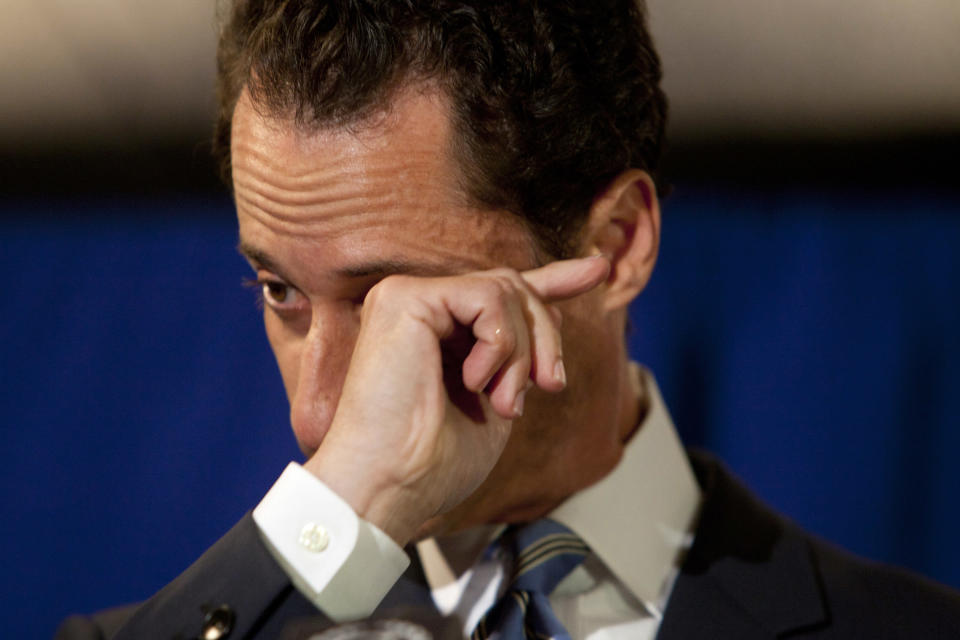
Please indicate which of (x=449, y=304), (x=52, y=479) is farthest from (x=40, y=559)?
(x=449, y=304)

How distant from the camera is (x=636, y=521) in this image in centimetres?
111

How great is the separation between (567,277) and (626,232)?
0.30 m

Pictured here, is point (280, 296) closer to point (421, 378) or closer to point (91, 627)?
point (421, 378)

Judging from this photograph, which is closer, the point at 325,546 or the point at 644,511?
the point at 325,546

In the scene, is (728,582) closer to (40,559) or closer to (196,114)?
(40,559)

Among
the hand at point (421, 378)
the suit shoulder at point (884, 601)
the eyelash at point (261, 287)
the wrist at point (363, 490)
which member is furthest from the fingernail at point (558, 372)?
the suit shoulder at point (884, 601)

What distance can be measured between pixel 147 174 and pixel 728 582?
895 mm

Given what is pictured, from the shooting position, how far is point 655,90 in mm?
1167

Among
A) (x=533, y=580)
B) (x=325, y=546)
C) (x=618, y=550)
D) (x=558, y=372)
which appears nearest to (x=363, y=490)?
(x=325, y=546)

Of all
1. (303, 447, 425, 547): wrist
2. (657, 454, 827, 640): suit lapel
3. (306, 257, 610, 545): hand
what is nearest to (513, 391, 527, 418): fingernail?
(306, 257, 610, 545): hand

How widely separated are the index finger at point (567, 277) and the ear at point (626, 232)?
0.78 feet

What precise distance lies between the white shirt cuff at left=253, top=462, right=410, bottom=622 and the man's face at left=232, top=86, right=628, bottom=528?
95mm

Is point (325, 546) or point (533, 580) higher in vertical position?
point (325, 546)

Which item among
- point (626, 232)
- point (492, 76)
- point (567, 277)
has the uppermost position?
point (492, 76)
